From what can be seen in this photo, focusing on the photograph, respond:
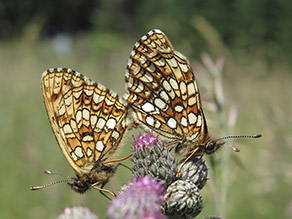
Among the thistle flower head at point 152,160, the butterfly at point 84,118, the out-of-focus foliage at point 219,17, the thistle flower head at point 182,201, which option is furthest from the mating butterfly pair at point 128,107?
the out-of-focus foliage at point 219,17

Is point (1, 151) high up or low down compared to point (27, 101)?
down

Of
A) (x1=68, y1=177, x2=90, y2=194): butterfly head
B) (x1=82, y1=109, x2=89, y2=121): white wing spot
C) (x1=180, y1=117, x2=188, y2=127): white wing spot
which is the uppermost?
(x1=180, y1=117, x2=188, y2=127): white wing spot

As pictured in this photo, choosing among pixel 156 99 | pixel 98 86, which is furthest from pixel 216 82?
pixel 98 86

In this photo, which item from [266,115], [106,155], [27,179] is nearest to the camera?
[106,155]

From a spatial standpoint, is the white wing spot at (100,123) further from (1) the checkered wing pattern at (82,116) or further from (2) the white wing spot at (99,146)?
(2) the white wing spot at (99,146)

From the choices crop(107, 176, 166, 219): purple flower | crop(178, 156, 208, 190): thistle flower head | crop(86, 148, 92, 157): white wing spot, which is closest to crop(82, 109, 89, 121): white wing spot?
crop(86, 148, 92, 157): white wing spot

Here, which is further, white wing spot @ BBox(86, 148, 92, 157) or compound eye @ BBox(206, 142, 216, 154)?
white wing spot @ BBox(86, 148, 92, 157)

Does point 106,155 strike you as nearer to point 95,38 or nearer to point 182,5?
point 182,5

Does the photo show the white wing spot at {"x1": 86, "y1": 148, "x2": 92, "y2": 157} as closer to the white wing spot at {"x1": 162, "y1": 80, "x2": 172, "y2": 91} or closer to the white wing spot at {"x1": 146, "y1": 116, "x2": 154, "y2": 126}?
the white wing spot at {"x1": 146, "y1": 116, "x2": 154, "y2": 126}
